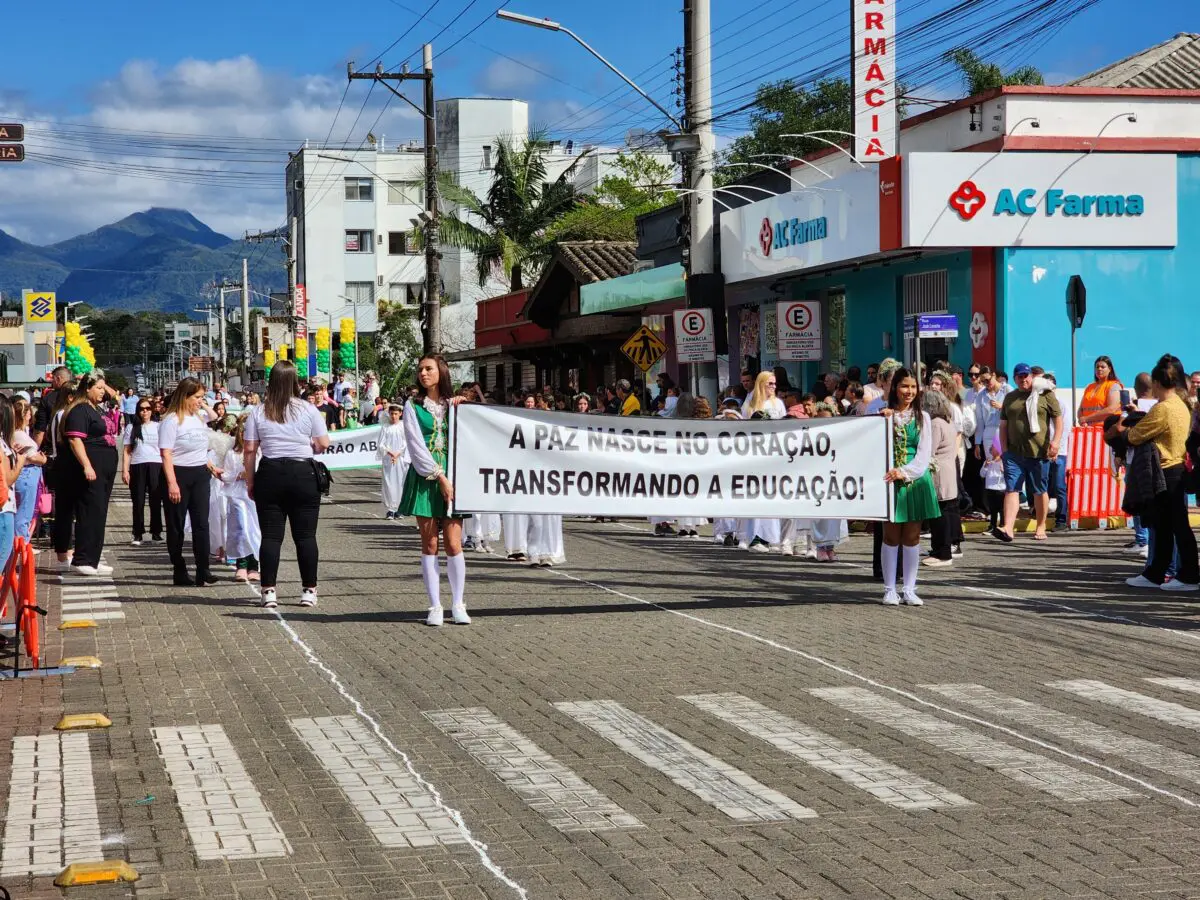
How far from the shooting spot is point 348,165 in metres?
100

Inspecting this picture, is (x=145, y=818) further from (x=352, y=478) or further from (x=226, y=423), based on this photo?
(x=352, y=478)

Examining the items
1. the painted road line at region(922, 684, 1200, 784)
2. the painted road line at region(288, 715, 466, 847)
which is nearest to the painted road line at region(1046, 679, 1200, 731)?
the painted road line at region(922, 684, 1200, 784)

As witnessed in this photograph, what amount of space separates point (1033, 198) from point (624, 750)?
17.6m

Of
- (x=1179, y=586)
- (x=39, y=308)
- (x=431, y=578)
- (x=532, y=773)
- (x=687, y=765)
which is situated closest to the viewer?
(x=532, y=773)

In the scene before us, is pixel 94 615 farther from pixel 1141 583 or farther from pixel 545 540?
pixel 1141 583

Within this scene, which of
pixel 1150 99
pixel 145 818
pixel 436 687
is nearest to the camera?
pixel 145 818

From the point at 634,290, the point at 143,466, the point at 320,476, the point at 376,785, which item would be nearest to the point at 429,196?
the point at 634,290

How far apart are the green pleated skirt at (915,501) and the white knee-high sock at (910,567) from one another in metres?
0.31

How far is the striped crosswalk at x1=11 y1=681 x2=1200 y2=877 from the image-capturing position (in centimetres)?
654

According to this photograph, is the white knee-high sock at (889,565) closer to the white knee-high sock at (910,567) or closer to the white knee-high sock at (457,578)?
the white knee-high sock at (910,567)

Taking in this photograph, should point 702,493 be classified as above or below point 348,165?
below

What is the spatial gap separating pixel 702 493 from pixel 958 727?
5011 mm

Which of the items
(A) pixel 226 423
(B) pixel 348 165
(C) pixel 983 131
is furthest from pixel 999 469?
(B) pixel 348 165

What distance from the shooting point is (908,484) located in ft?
43.4
